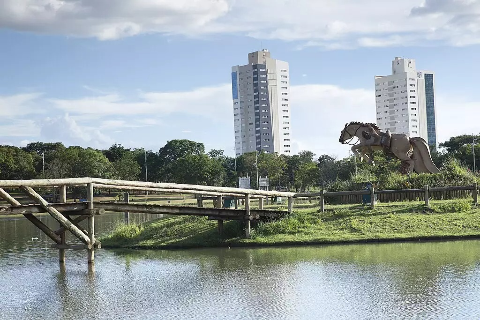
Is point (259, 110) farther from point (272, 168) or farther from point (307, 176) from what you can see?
point (307, 176)

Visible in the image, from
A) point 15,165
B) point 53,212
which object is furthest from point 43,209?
point 15,165

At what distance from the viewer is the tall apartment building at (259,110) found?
194 metres

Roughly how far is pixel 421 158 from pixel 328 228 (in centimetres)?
1234

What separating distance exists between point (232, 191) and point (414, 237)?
6.90 metres

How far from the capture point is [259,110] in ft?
639

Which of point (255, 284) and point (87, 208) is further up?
point (87, 208)

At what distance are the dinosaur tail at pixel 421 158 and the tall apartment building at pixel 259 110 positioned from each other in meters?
153

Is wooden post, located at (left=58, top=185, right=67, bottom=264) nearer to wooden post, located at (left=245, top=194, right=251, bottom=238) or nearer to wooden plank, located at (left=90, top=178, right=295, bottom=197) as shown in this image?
wooden plank, located at (left=90, top=178, right=295, bottom=197)

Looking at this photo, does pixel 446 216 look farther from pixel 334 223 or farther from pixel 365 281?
pixel 365 281

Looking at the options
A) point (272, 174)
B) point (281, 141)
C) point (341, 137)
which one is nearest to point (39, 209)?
point (341, 137)

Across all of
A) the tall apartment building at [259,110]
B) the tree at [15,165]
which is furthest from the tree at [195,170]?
the tall apartment building at [259,110]

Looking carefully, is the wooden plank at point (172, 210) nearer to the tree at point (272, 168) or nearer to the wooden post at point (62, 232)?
the wooden post at point (62, 232)

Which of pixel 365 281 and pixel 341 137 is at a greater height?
pixel 341 137

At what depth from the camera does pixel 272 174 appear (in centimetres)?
9950
